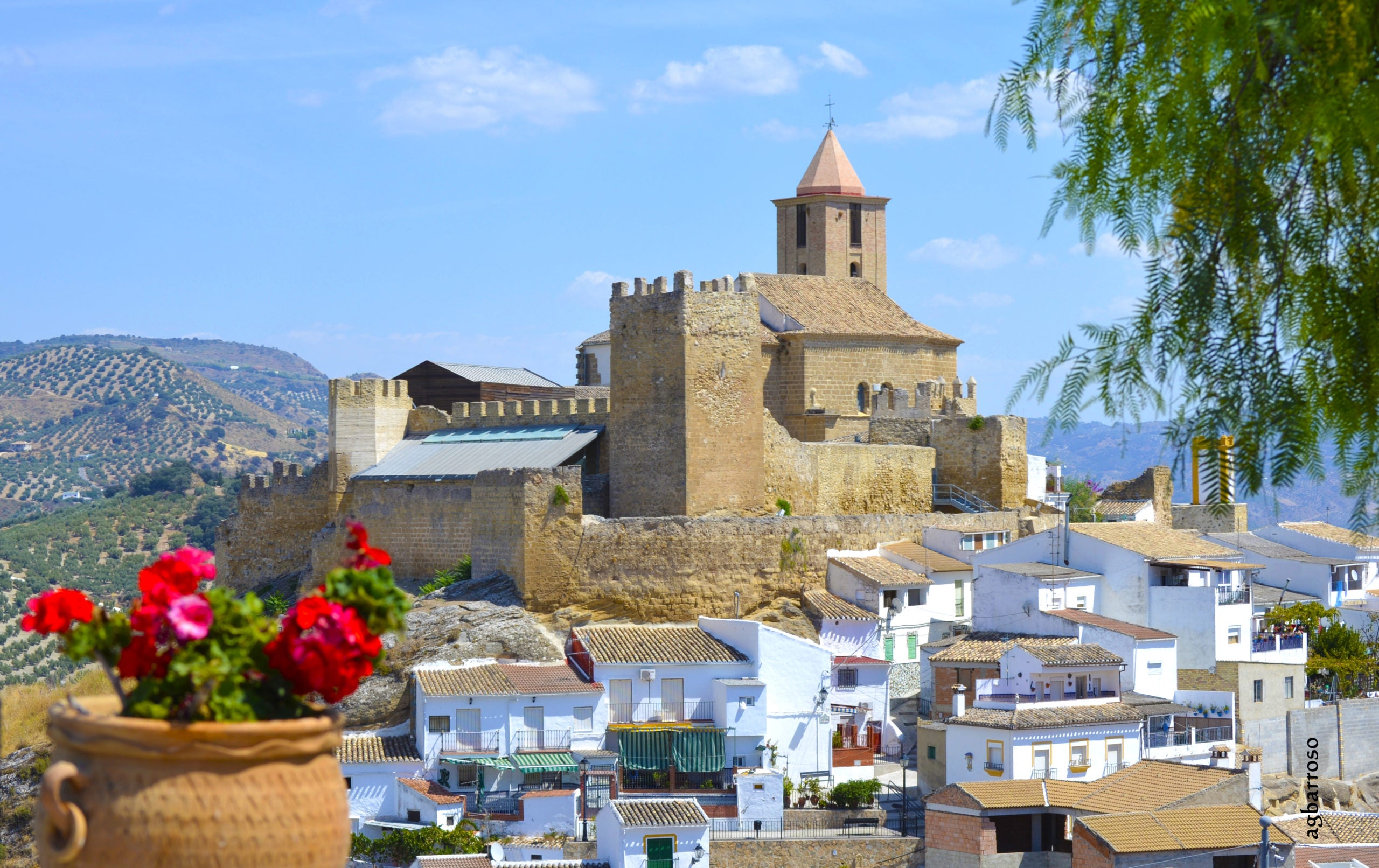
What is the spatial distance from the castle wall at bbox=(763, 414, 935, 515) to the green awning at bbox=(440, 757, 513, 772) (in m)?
7.37

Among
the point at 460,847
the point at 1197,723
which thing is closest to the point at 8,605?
the point at 460,847

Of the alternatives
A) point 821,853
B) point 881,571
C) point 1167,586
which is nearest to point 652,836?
point 821,853

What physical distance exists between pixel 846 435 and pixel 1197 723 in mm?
12199

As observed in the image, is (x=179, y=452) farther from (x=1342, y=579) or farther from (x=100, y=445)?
(x=1342, y=579)

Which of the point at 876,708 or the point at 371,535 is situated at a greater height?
the point at 371,535

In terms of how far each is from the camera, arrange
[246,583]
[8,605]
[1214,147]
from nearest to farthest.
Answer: [1214,147]
[246,583]
[8,605]

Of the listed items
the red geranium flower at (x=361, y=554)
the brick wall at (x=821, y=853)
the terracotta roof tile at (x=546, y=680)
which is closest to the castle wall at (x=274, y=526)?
the terracotta roof tile at (x=546, y=680)

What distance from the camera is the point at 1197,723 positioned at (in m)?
30.5

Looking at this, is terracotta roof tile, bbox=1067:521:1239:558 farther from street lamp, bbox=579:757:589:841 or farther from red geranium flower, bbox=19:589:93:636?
red geranium flower, bbox=19:589:93:636

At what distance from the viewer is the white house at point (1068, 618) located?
31.2m

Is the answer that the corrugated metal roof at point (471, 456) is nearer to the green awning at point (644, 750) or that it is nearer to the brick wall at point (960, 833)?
the green awning at point (644, 750)

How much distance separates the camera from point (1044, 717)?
93.6 ft

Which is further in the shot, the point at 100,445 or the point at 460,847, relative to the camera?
the point at 100,445

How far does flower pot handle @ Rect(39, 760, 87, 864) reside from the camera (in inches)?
213
